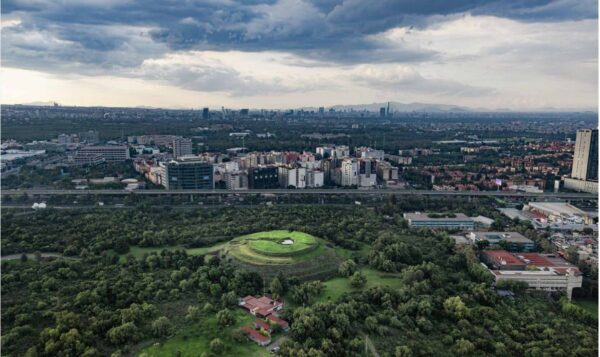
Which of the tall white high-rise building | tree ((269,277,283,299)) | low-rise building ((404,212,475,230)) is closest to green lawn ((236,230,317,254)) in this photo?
tree ((269,277,283,299))

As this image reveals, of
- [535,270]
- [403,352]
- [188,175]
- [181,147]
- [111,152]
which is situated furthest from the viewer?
[181,147]

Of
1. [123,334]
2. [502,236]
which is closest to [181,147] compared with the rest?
[502,236]

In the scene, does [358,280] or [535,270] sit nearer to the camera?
[358,280]

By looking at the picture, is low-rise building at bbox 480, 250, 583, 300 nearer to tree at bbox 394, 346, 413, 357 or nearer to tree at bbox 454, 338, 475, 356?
tree at bbox 454, 338, 475, 356

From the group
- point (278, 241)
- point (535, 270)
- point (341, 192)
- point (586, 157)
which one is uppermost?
point (586, 157)

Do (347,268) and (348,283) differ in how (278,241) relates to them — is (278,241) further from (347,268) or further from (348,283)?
(348,283)

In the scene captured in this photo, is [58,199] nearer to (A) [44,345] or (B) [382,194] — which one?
(A) [44,345]

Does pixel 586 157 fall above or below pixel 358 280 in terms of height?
above
